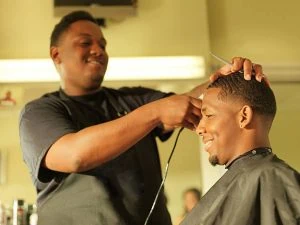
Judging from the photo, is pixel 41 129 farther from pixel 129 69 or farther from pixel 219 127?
pixel 129 69

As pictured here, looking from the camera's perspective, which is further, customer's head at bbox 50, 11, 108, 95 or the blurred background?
the blurred background

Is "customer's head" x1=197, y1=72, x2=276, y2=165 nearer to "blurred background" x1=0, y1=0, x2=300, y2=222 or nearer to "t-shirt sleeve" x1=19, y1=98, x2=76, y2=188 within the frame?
"t-shirt sleeve" x1=19, y1=98, x2=76, y2=188

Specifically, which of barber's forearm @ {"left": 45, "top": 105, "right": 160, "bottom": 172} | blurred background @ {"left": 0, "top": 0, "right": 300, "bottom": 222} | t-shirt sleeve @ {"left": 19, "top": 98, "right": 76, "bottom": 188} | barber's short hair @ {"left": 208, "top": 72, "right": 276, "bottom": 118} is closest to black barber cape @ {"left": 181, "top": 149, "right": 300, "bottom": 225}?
barber's short hair @ {"left": 208, "top": 72, "right": 276, "bottom": 118}

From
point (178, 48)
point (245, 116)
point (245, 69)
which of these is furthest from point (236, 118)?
point (178, 48)

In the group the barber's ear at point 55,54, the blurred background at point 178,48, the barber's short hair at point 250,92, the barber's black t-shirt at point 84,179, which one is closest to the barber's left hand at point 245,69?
the barber's short hair at point 250,92

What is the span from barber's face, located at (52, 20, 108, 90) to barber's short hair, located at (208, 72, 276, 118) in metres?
0.48

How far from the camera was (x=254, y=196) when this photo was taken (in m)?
1.11

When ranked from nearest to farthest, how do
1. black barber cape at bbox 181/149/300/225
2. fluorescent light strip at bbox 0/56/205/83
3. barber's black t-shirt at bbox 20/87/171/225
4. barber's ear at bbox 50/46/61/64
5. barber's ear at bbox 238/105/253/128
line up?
black barber cape at bbox 181/149/300/225
barber's ear at bbox 238/105/253/128
barber's black t-shirt at bbox 20/87/171/225
barber's ear at bbox 50/46/61/64
fluorescent light strip at bbox 0/56/205/83

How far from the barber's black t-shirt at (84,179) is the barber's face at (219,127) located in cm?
27

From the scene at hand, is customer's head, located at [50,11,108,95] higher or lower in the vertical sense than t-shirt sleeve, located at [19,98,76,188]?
higher

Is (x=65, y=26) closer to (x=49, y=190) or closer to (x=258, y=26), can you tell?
(x=49, y=190)

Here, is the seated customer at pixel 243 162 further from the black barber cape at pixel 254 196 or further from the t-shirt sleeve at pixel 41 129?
the t-shirt sleeve at pixel 41 129

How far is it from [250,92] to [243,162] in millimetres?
176

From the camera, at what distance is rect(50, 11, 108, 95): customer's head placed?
160cm
